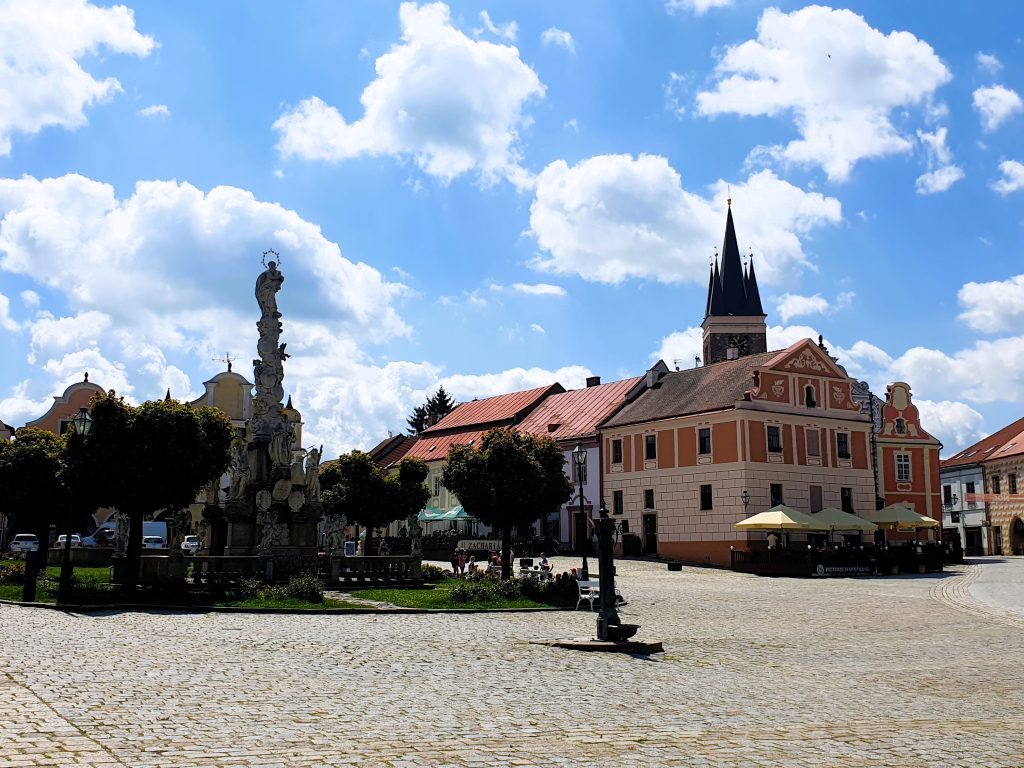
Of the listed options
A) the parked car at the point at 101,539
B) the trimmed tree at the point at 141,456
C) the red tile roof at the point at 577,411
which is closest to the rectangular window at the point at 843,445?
the red tile roof at the point at 577,411

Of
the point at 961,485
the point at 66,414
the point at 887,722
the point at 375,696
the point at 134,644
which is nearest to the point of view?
the point at 887,722

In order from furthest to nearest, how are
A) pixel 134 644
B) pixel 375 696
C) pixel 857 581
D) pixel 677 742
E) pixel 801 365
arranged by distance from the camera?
pixel 801 365 → pixel 857 581 → pixel 134 644 → pixel 375 696 → pixel 677 742

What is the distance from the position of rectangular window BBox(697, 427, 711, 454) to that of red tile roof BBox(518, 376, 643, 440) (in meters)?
8.45

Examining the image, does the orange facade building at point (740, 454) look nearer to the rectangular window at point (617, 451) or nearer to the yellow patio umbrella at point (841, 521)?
the rectangular window at point (617, 451)

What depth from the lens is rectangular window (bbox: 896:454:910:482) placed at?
56719 mm

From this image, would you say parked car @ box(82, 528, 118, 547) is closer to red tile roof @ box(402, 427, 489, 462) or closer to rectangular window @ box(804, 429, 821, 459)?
red tile roof @ box(402, 427, 489, 462)

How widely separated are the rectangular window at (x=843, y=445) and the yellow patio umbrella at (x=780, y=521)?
908 centimetres

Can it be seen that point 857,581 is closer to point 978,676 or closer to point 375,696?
point 978,676

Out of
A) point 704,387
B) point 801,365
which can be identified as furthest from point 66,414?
point 801,365

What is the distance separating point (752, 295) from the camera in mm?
91812

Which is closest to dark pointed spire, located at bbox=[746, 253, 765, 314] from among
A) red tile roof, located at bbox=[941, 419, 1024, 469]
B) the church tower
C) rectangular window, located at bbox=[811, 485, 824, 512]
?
the church tower

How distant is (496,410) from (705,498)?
26.1 m

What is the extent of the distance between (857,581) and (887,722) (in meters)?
28.3

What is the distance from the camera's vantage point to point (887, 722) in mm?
9633
